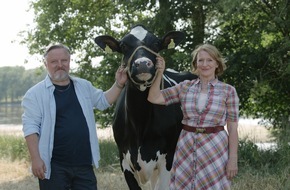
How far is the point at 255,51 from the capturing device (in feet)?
31.6

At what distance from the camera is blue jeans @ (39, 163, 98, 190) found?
164 inches

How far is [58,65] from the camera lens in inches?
167

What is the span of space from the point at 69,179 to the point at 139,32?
1.74 meters

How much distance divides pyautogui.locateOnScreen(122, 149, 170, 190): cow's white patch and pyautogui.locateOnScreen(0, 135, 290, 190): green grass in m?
1.69

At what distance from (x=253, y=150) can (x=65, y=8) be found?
24.0 feet

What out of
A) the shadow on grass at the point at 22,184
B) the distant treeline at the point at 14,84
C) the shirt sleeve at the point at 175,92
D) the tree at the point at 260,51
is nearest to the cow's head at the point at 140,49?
the shirt sleeve at the point at 175,92

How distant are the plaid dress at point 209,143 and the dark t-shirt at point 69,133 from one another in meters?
0.88

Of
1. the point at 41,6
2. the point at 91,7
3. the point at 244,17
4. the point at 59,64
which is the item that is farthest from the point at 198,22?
the point at 59,64

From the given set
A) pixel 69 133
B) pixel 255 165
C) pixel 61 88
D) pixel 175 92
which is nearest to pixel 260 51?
pixel 255 165

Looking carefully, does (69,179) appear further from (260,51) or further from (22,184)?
(260,51)

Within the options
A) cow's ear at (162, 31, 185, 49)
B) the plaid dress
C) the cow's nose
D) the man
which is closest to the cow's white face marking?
cow's ear at (162, 31, 185, 49)

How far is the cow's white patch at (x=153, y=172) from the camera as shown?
5340 millimetres

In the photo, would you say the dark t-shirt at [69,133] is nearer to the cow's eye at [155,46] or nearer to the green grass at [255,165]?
the cow's eye at [155,46]

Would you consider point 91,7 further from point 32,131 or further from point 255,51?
point 32,131
